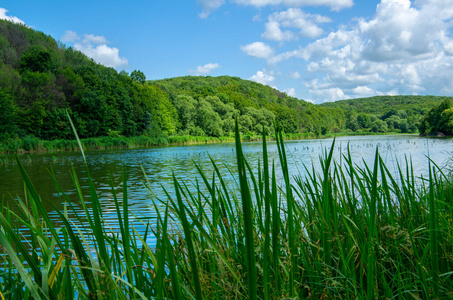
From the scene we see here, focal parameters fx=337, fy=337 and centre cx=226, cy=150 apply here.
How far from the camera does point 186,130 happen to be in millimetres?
62062

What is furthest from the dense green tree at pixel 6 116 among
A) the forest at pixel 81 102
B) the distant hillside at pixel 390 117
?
the distant hillside at pixel 390 117

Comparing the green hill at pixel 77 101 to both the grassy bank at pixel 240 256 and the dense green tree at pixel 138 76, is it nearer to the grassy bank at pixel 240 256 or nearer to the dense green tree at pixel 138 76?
the dense green tree at pixel 138 76

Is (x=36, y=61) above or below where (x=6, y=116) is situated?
above

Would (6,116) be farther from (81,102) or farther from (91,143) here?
(81,102)

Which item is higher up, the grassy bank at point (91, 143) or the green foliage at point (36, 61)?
the green foliage at point (36, 61)

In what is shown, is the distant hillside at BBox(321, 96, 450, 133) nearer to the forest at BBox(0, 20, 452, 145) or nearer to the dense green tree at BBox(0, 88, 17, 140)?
the forest at BBox(0, 20, 452, 145)

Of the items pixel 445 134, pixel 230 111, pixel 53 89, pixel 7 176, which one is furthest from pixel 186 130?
pixel 7 176

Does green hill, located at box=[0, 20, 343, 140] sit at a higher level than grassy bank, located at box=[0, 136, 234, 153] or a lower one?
higher

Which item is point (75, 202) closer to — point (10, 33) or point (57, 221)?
point (57, 221)

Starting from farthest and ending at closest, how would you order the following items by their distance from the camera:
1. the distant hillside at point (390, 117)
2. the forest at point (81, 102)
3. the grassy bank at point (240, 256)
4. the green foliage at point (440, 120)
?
the distant hillside at point (390, 117) < the green foliage at point (440, 120) < the forest at point (81, 102) < the grassy bank at point (240, 256)

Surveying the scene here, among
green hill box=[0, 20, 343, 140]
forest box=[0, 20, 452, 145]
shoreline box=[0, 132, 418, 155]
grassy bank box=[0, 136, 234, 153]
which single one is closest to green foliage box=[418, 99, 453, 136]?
A: forest box=[0, 20, 452, 145]

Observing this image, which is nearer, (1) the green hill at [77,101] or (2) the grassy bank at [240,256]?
(2) the grassy bank at [240,256]

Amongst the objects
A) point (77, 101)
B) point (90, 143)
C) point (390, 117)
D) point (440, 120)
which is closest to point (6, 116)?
point (90, 143)

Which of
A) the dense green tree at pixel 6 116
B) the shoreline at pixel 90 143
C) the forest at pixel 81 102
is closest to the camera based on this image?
the shoreline at pixel 90 143
